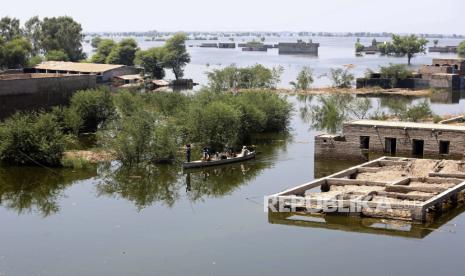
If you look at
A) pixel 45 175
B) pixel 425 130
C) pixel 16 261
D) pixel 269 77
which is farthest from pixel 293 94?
pixel 16 261

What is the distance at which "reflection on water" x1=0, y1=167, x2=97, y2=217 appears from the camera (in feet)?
86.7

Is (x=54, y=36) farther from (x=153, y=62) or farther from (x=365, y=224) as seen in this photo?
(x=365, y=224)

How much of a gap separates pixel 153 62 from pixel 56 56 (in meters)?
11.5

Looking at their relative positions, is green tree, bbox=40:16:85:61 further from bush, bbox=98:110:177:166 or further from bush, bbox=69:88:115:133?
bush, bbox=98:110:177:166

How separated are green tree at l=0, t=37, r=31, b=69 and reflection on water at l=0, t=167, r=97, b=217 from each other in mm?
48137

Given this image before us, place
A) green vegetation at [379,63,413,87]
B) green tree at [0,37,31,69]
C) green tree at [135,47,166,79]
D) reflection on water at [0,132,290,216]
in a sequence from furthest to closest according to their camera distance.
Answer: green tree at [135,47,166,79], green tree at [0,37,31,69], green vegetation at [379,63,413,87], reflection on water at [0,132,290,216]

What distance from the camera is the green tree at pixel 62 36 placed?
9338cm

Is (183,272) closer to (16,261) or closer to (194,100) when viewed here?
(16,261)

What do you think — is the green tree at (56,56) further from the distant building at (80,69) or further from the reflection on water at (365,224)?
the reflection on water at (365,224)

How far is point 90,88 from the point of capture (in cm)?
4625

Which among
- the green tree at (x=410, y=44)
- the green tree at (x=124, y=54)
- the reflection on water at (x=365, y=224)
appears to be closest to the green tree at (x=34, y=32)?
the green tree at (x=124, y=54)

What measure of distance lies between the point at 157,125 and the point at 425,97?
41171 mm

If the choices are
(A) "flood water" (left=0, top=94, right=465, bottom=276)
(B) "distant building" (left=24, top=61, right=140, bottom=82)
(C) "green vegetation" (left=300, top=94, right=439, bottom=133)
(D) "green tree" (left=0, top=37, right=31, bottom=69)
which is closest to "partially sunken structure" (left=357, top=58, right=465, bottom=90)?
(B) "distant building" (left=24, top=61, right=140, bottom=82)

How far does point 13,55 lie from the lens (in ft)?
255
